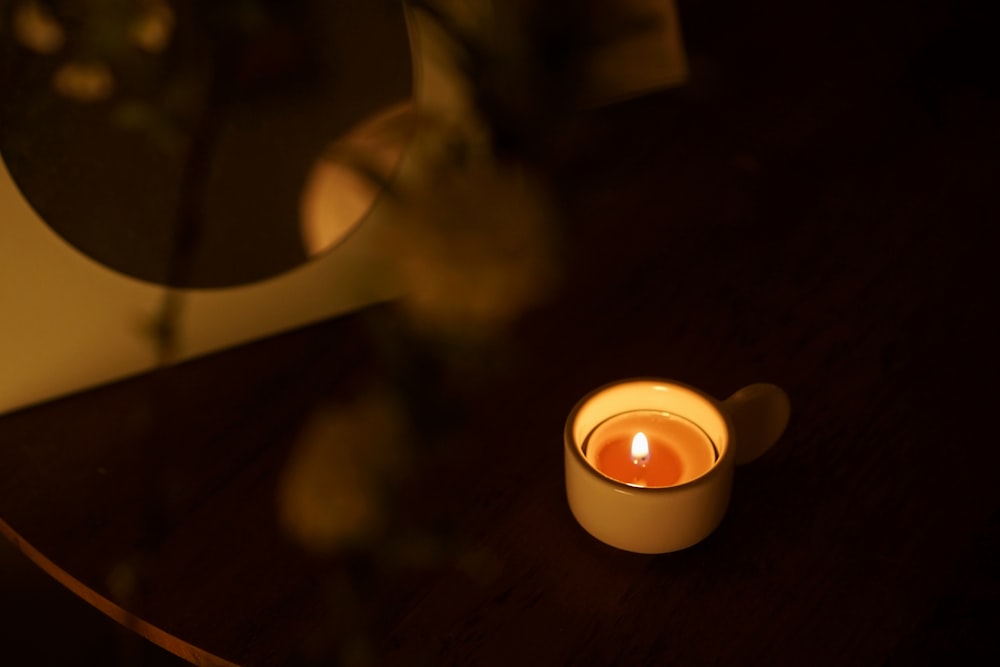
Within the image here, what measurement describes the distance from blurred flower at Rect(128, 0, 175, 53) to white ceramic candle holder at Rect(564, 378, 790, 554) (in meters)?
0.35

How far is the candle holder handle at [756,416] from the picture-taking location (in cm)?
59

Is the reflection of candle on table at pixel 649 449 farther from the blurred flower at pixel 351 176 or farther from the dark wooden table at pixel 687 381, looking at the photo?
the blurred flower at pixel 351 176

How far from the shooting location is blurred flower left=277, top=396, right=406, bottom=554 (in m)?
0.60

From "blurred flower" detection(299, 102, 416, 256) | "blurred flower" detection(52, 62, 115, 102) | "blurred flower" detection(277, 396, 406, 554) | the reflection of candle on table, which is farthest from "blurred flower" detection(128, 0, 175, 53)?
the reflection of candle on table

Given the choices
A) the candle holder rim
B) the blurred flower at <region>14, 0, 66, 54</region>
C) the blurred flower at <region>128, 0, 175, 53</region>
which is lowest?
the candle holder rim

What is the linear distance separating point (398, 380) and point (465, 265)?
0.38ft

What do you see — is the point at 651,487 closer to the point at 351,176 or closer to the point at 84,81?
the point at 351,176

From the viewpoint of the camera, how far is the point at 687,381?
680 millimetres

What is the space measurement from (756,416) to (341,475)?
255mm

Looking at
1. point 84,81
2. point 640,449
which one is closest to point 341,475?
point 640,449

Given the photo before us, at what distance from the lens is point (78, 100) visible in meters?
0.63

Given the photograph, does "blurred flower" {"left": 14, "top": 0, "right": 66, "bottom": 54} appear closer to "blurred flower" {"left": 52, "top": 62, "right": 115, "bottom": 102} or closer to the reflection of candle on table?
"blurred flower" {"left": 52, "top": 62, "right": 115, "bottom": 102}

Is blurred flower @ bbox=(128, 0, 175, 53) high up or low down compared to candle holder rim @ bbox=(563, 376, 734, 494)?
up

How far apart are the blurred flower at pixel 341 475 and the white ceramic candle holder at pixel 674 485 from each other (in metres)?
0.12
